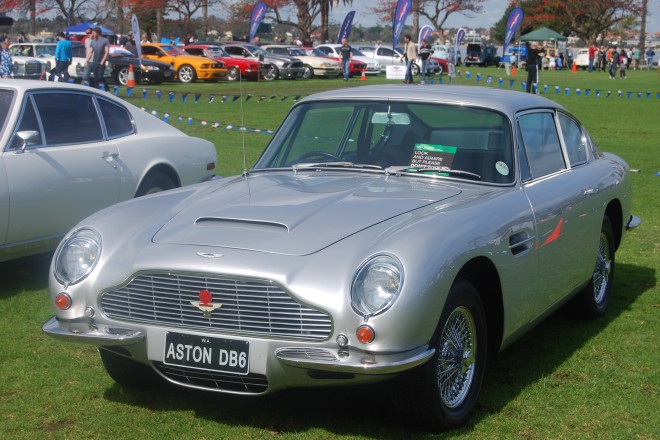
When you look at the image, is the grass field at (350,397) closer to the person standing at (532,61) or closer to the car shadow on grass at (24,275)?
the car shadow on grass at (24,275)

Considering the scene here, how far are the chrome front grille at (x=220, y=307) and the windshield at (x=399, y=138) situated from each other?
1.64 m

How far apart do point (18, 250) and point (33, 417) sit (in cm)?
262

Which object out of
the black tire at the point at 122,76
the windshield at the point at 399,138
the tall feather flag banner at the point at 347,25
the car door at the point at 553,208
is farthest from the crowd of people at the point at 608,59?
the windshield at the point at 399,138

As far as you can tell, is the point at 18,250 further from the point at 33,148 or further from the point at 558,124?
the point at 558,124

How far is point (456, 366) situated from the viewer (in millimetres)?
4609

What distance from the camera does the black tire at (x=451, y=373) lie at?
14.1 ft

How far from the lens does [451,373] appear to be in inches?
180

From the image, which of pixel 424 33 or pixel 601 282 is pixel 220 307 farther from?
pixel 424 33

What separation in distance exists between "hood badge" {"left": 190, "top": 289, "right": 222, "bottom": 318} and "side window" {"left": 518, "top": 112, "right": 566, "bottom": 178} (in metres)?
2.25

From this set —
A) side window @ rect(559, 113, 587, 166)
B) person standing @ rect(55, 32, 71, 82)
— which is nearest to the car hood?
side window @ rect(559, 113, 587, 166)

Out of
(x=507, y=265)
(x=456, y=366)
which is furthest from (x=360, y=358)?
(x=507, y=265)

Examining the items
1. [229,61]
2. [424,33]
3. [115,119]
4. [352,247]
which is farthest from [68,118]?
[424,33]

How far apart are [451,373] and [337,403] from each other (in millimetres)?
643

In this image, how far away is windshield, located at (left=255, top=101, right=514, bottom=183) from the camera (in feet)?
18.2
